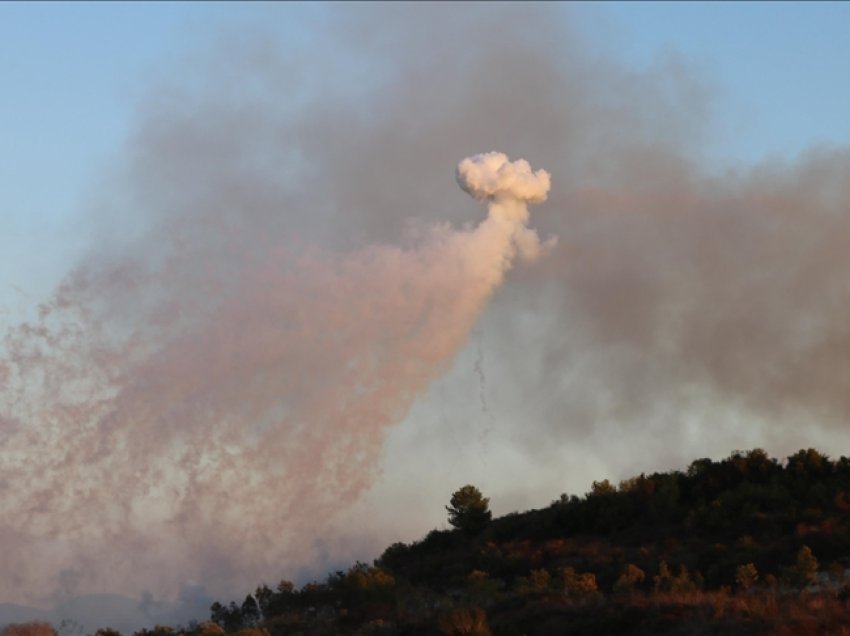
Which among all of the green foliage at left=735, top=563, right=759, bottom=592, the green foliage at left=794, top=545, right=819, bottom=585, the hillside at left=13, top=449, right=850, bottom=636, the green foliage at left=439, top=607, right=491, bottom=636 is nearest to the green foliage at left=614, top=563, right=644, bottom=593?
the hillside at left=13, top=449, right=850, bottom=636

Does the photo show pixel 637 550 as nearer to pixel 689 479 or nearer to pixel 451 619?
pixel 689 479

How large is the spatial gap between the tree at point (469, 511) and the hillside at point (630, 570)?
→ 1.21ft

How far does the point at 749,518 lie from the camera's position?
4775cm

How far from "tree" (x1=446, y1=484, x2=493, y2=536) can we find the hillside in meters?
0.37

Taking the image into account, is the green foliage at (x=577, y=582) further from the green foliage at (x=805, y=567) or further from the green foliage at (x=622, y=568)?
the green foliage at (x=805, y=567)

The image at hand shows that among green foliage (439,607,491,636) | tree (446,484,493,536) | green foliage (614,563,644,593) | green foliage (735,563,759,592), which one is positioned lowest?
green foliage (439,607,491,636)

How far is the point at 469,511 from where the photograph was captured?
198 feet

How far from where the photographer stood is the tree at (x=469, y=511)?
5944 centimetres

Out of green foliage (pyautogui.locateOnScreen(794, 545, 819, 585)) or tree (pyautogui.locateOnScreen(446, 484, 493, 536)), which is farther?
tree (pyautogui.locateOnScreen(446, 484, 493, 536))

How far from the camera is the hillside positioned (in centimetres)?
2986

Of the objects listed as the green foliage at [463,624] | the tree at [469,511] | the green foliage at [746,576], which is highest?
the tree at [469,511]

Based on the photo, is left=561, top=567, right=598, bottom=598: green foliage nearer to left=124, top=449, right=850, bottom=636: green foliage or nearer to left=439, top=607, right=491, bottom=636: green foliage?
left=124, top=449, right=850, bottom=636: green foliage

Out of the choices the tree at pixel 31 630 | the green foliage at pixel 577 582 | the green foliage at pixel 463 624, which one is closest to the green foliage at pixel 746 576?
the green foliage at pixel 577 582

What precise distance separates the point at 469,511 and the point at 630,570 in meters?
19.5
